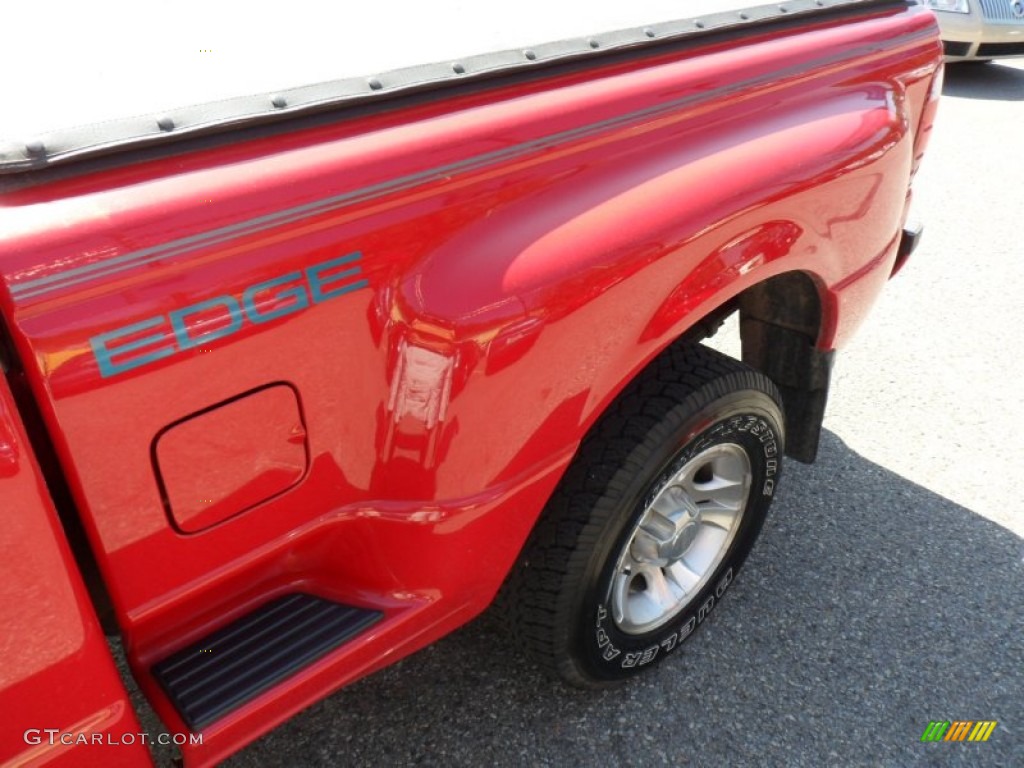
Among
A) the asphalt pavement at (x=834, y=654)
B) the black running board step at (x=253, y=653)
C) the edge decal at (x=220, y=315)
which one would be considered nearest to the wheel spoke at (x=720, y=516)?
the asphalt pavement at (x=834, y=654)

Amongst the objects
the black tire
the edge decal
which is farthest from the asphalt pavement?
the edge decal

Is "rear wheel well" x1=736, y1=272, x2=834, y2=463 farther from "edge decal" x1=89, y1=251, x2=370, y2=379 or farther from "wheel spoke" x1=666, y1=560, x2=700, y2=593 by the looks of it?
"edge decal" x1=89, y1=251, x2=370, y2=379

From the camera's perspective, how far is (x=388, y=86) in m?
1.39

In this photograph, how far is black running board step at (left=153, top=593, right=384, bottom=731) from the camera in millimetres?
1387

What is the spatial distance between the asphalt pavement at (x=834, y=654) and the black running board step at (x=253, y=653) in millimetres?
626

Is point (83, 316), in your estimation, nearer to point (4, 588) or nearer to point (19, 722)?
point (4, 588)

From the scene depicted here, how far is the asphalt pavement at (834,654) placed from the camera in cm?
212

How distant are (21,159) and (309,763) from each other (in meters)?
1.50

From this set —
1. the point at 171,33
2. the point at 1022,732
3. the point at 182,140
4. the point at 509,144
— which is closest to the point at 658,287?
the point at 509,144

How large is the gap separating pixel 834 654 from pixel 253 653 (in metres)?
1.60

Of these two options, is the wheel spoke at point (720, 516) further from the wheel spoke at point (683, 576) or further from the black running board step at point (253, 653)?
the black running board step at point (253, 653)

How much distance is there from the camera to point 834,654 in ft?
7.77

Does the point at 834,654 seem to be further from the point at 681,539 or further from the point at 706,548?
the point at 681,539

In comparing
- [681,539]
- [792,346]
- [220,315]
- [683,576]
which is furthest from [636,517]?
[220,315]
